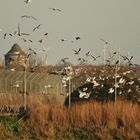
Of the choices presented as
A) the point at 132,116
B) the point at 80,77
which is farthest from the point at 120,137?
the point at 80,77

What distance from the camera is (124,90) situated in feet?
82.1

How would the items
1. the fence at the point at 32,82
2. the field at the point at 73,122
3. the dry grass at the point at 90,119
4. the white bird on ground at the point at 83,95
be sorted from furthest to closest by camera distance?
1. the fence at the point at 32,82
2. the white bird on ground at the point at 83,95
3. the dry grass at the point at 90,119
4. the field at the point at 73,122

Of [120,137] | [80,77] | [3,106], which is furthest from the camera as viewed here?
[80,77]

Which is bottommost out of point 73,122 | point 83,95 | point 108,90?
point 73,122

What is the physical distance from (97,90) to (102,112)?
23.5ft

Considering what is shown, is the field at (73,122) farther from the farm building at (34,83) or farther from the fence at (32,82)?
the fence at (32,82)

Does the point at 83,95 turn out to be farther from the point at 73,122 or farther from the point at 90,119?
the point at 73,122

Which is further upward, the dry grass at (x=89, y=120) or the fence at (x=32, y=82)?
the fence at (x=32, y=82)

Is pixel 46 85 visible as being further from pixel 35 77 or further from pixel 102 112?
pixel 102 112

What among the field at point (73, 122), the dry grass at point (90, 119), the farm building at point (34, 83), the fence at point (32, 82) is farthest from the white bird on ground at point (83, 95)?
the dry grass at point (90, 119)

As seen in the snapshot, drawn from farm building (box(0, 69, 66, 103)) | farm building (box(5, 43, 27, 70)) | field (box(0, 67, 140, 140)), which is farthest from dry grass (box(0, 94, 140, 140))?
farm building (box(0, 69, 66, 103))

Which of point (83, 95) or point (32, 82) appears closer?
point (83, 95)

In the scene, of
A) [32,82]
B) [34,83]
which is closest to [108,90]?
[34,83]

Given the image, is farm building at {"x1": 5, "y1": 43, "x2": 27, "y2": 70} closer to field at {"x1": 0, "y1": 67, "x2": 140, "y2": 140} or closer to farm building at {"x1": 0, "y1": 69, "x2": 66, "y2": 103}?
farm building at {"x1": 0, "y1": 69, "x2": 66, "y2": 103}
